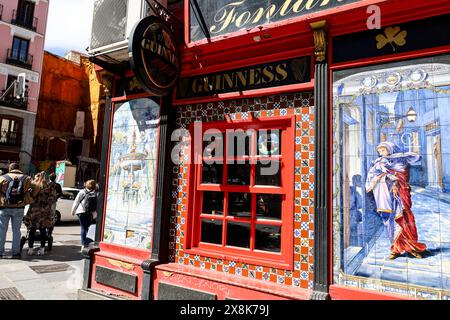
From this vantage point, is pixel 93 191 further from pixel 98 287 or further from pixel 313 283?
pixel 313 283

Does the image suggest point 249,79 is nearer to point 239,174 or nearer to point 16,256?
point 239,174

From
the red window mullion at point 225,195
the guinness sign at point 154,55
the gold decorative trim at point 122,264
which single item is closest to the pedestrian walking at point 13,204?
the gold decorative trim at point 122,264

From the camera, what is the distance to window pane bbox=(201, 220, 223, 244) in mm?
4547

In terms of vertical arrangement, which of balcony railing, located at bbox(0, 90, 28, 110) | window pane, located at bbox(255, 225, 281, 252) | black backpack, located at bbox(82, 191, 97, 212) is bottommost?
window pane, located at bbox(255, 225, 281, 252)

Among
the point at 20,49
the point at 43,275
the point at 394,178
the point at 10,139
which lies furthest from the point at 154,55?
the point at 20,49

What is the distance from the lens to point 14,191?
7656mm

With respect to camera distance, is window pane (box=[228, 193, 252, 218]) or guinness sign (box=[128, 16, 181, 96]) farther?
window pane (box=[228, 193, 252, 218])

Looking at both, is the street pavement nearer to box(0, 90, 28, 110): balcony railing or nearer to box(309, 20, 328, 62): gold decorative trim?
box(309, 20, 328, 62): gold decorative trim

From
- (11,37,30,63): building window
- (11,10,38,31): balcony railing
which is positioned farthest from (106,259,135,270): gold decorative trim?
(11,10,38,31): balcony railing

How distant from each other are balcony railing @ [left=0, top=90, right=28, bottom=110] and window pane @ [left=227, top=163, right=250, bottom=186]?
84.9ft

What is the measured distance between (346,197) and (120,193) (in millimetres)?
3606

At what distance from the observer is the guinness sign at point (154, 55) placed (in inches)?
159

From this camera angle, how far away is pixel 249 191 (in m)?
4.34

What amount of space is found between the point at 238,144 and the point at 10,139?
25.7m
